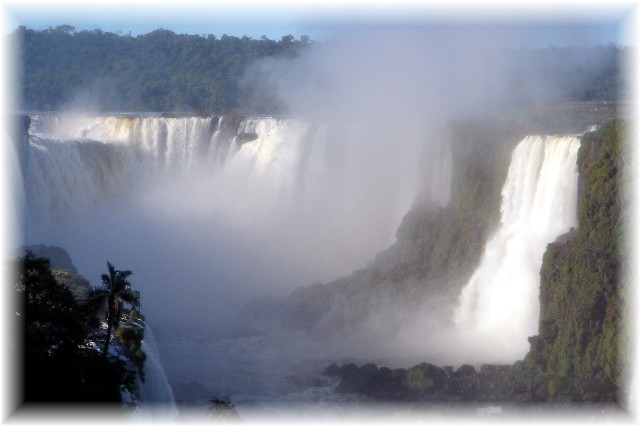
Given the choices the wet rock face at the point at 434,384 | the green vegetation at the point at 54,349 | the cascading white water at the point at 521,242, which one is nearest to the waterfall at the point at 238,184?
the cascading white water at the point at 521,242

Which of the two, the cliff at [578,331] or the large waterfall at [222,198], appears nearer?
the cliff at [578,331]

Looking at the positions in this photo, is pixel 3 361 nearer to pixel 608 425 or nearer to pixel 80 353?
pixel 80 353

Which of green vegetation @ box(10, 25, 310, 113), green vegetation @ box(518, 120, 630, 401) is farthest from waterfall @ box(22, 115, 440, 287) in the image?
green vegetation @ box(10, 25, 310, 113)

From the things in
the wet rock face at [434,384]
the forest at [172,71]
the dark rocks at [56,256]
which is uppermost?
the forest at [172,71]

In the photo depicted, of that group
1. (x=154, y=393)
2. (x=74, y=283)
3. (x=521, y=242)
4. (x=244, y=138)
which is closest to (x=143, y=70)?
(x=244, y=138)

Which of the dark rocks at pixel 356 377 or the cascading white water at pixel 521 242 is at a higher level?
the cascading white water at pixel 521 242

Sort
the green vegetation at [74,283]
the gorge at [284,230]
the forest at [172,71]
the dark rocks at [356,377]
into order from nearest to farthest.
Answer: the green vegetation at [74,283], the dark rocks at [356,377], the gorge at [284,230], the forest at [172,71]

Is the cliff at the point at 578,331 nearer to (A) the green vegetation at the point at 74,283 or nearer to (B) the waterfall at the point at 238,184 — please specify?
(A) the green vegetation at the point at 74,283

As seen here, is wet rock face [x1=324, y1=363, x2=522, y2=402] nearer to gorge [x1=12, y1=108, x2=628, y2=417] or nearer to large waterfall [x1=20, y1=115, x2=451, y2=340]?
gorge [x1=12, y1=108, x2=628, y2=417]
